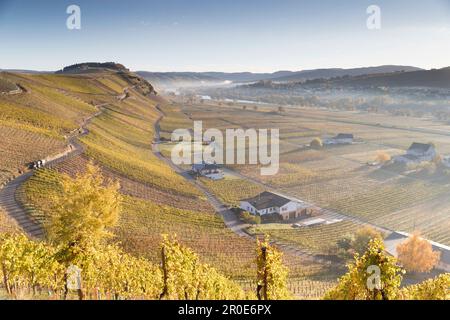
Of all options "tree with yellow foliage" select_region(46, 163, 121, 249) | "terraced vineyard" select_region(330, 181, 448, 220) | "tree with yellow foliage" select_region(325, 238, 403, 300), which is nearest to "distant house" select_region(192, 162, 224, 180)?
"terraced vineyard" select_region(330, 181, 448, 220)

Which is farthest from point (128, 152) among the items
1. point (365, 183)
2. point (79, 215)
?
point (79, 215)

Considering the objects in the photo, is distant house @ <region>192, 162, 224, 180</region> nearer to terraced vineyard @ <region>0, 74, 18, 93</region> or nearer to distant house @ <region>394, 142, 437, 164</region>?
distant house @ <region>394, 142, 437, 164</region>

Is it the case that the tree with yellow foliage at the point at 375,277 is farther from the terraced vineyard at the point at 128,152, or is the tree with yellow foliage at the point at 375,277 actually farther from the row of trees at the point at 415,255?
the terraced vineyard at the point at 128,152

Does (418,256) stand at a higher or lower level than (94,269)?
lower

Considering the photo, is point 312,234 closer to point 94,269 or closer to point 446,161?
point 94,269

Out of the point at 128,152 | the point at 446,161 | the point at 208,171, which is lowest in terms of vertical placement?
the point at 208,171

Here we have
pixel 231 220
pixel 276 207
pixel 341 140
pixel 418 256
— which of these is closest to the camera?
pixel 418 256

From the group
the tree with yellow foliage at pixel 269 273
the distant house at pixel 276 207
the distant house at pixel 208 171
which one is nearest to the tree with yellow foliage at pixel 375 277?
the tree with yellow foliage at pixel 269 273
